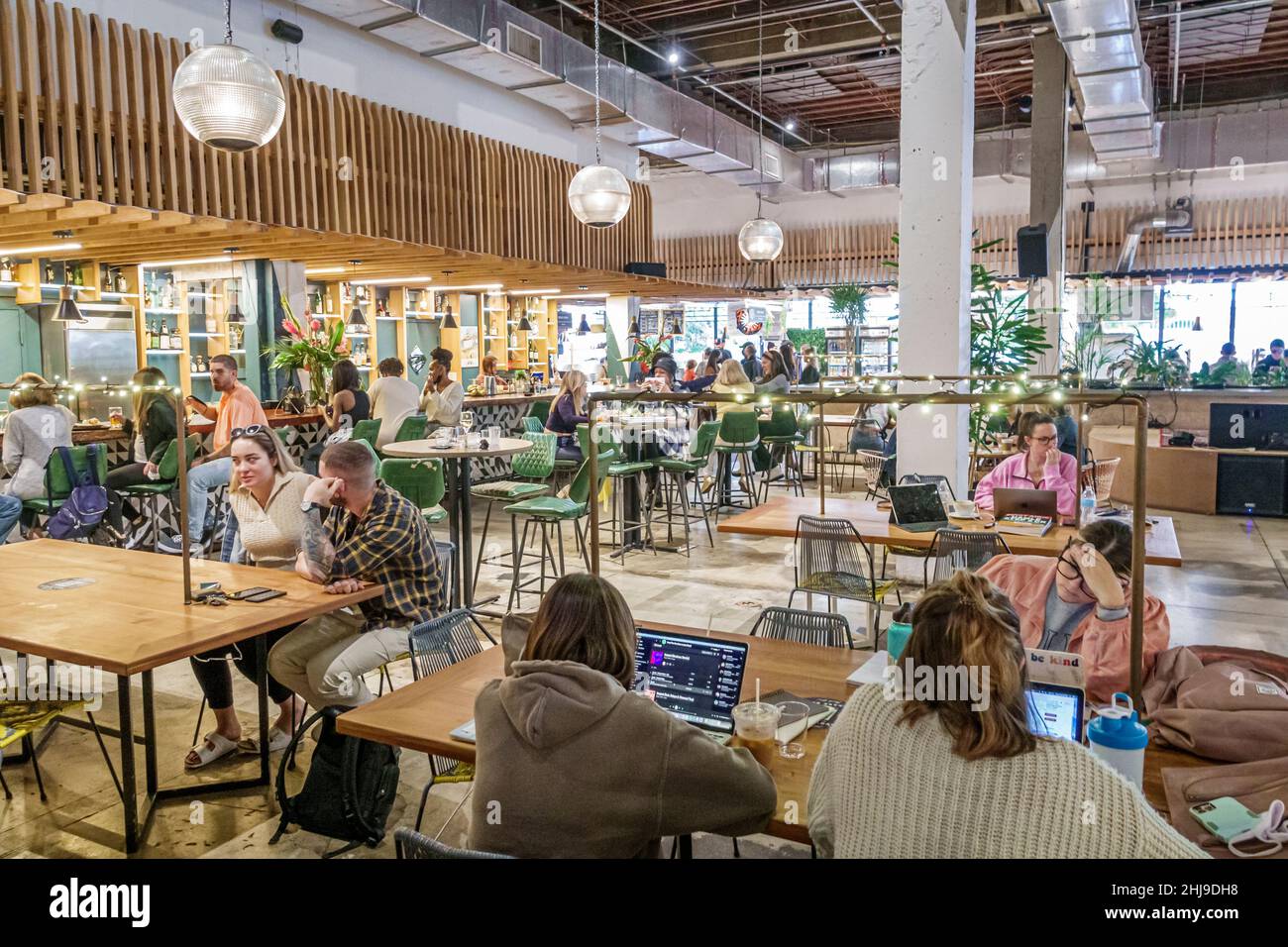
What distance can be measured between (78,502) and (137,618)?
3.60 metres

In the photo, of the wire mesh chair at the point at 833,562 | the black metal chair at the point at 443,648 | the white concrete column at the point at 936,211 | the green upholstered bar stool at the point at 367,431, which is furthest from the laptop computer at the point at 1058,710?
the green upholstered bar stool at the point at 367,431

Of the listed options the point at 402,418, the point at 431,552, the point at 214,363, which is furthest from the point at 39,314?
the point at 431,552

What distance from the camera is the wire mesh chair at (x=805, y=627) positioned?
3258mm

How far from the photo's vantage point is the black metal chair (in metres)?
2.92

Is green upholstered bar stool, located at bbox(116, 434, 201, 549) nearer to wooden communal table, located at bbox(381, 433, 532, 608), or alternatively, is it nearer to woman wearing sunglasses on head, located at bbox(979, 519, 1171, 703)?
wooden communal table, located at bbox(381, 433, 532, 608)

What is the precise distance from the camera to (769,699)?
8.54 feet

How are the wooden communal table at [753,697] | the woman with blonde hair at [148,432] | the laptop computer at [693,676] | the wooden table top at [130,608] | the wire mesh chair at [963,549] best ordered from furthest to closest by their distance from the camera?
the woman with blonde hair at [148,432] → the wire mesh chair at [963,549] → the wooden table top at [130,608] → the laptop computer at [693,676] → the wooden communal table at [753,697]

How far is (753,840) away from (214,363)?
5411mm

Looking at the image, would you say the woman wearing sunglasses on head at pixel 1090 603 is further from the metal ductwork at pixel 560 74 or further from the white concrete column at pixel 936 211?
the metal ductwork at pixel 560 74

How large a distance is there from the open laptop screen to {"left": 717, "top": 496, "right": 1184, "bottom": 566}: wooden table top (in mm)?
2189

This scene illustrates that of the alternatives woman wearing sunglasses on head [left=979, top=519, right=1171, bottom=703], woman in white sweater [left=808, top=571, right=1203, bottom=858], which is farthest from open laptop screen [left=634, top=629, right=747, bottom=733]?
woman wearing sunglasses on head [left=979, top=519, right=1171, bottom=703]

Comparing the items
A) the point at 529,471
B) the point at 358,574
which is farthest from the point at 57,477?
the point at 358,574

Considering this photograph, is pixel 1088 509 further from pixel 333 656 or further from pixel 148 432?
pixel 148 432

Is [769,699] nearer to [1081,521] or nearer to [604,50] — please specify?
[1081,521]
